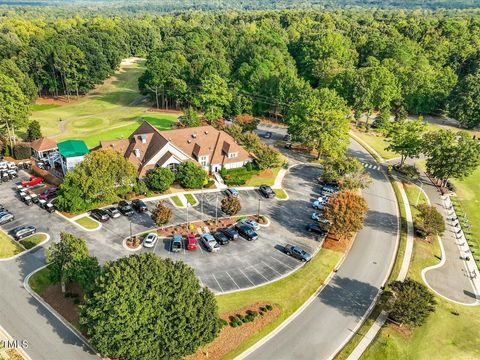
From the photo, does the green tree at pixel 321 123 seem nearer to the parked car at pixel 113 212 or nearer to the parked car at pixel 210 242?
the parked car at pixel 210 242

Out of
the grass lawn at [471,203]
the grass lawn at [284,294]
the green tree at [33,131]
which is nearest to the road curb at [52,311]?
the grass lawn at [284,294]

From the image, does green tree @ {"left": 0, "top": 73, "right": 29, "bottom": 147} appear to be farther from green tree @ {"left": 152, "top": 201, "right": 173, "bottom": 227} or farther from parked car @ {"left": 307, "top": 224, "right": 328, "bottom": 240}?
parked car @ {"left": 307, "top": 224, "right": 328, "bottom": 240}

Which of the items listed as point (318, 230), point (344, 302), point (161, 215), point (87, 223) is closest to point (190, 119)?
point (161, 215)

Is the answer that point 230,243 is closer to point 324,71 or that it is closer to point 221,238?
point 221,238

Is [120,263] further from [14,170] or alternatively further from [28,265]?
[14,170]

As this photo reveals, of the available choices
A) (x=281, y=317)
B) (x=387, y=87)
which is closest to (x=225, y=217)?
(x=281, y=317)

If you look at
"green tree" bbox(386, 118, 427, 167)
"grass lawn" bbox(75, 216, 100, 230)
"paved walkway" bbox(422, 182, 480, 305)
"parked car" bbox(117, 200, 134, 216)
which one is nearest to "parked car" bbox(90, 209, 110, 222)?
"grass lawn" bbox(75, 216, 100, 230)
